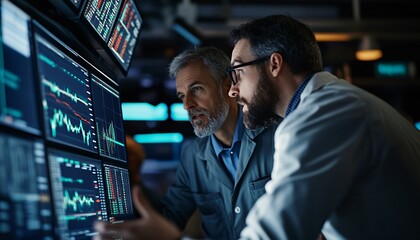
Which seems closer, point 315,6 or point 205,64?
point 205,64

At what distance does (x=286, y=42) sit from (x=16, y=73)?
1046 mm

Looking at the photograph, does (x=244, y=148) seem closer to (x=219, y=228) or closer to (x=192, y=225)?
(x=219, y=228)

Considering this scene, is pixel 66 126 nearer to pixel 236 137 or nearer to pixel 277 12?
pixel 236 137

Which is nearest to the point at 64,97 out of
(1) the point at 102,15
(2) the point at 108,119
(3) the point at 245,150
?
(2) the point at 108,119

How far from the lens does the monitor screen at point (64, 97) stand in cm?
139

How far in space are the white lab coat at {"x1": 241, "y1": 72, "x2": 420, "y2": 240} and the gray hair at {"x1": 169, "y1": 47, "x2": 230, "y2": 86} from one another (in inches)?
50.1

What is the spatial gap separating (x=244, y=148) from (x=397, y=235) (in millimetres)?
1154

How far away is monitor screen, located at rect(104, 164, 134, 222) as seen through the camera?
1.89 meters

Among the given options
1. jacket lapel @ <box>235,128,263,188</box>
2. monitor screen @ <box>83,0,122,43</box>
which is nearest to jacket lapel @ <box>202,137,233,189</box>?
jacket lapel @ <box>235,128,263,188</box>

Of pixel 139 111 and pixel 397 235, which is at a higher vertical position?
pixel 139 111

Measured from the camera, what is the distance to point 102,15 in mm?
2176

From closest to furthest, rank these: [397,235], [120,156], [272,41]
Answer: [397,235] → [272,41] → [120,156]

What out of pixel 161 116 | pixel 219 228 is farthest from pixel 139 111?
pixel 219 228

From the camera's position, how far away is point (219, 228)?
8.78 ft
